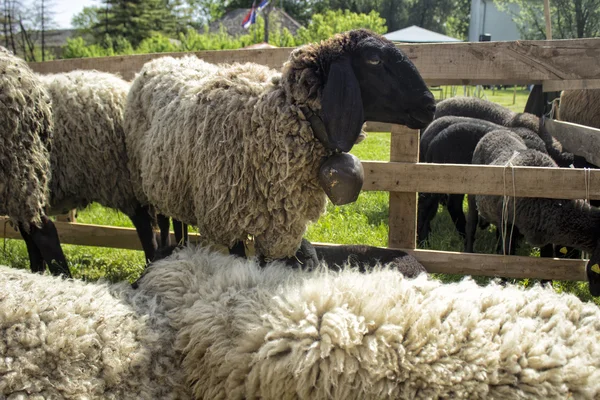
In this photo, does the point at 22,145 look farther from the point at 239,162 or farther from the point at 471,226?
the point at 471,226

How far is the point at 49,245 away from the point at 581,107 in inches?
220

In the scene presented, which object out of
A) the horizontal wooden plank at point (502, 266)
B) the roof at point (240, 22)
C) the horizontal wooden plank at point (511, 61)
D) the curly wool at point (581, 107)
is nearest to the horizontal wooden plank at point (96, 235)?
the horizontal wooden plank at point (502, 266)

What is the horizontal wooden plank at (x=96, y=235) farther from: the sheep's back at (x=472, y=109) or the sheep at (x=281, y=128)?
the sheep's back at (x=472, y=109)

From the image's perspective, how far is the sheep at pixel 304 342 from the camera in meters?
1.84

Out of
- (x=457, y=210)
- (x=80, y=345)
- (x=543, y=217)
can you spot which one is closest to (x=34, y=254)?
(x=80, y=345)

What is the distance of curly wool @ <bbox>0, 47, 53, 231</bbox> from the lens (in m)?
3.53

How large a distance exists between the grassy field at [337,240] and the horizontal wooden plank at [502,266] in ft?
0.71

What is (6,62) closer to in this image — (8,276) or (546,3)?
(8,276)

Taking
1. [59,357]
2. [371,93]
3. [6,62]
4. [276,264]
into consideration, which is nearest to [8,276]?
[59,357]

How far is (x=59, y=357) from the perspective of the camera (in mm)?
1960

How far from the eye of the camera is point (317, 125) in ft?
11.0

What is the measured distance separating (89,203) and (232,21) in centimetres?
5610

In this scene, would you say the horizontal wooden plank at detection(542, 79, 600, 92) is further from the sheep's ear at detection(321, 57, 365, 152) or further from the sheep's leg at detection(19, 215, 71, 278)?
the sheep's leg at detection(19, 215, 71, 278)

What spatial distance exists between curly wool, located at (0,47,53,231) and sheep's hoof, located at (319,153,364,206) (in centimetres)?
188
